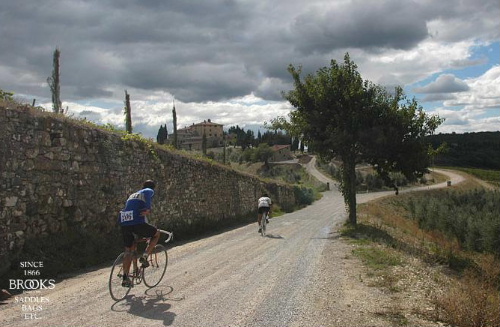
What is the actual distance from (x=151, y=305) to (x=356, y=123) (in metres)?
12.6

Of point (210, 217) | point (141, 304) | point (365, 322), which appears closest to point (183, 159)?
point (210, 217)

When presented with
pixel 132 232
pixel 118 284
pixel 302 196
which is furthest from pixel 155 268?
pixel 302 196

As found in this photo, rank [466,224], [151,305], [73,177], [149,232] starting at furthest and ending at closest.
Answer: [466,224]
[73,177]
[149,232]
[151,305]

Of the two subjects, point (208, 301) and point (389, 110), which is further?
point (389, 110)

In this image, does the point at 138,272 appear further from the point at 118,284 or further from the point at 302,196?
the point at 302,196

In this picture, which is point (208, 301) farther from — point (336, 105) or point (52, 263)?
point (336, 105)

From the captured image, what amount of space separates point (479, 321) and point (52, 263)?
836 centimetres

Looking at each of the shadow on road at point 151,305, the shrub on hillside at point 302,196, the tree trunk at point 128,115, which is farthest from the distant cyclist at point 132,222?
the shrub on hillside at point 302,196

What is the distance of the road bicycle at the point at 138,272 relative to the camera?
731 cm

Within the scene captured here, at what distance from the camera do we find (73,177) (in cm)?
1074

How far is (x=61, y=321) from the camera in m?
6.02

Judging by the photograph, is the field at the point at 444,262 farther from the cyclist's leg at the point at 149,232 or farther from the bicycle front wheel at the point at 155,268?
the cyclist's leg at the point at 149,232

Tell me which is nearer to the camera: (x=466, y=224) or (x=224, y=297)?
(x=224, y=297)

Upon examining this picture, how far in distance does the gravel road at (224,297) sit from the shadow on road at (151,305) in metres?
0.01
